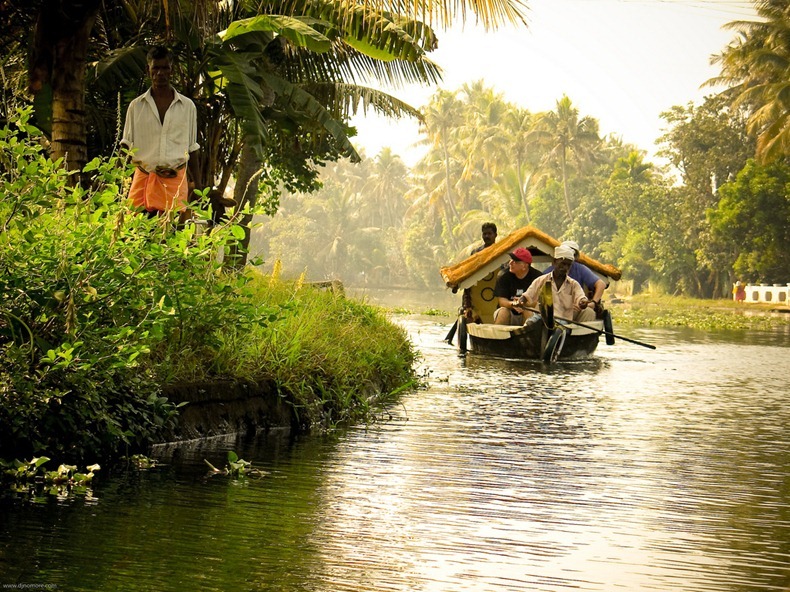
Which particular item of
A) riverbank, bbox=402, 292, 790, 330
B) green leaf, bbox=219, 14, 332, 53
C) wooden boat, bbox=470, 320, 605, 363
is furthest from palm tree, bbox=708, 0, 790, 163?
green leaf, bbox=219, 14, 332, 53

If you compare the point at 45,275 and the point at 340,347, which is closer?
the point at 45,275

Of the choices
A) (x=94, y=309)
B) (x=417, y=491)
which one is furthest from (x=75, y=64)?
(x=417, y=491)

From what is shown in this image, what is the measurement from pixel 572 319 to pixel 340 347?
7597mm

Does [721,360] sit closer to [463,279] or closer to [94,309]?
[463,279]

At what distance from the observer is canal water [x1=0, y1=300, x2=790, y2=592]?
17.1 feet

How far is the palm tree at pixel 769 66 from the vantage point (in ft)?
150

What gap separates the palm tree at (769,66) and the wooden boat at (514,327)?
1047 inches

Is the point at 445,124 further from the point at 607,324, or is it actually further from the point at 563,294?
the point at 563,294

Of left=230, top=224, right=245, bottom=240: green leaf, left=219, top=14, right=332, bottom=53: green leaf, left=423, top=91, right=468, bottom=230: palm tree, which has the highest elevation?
left=423, top=91, right=468, bottom=230: palm tree

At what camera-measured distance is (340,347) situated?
1187 cm

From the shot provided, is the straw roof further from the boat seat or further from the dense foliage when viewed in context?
the dense foliage

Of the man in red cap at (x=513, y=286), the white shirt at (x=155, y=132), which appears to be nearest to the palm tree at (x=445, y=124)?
the man in red cap at (x=513, y=286)

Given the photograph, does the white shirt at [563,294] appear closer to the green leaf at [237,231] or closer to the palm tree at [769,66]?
the green leaf at [237,231]

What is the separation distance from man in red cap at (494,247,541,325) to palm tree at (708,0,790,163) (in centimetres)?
2898
